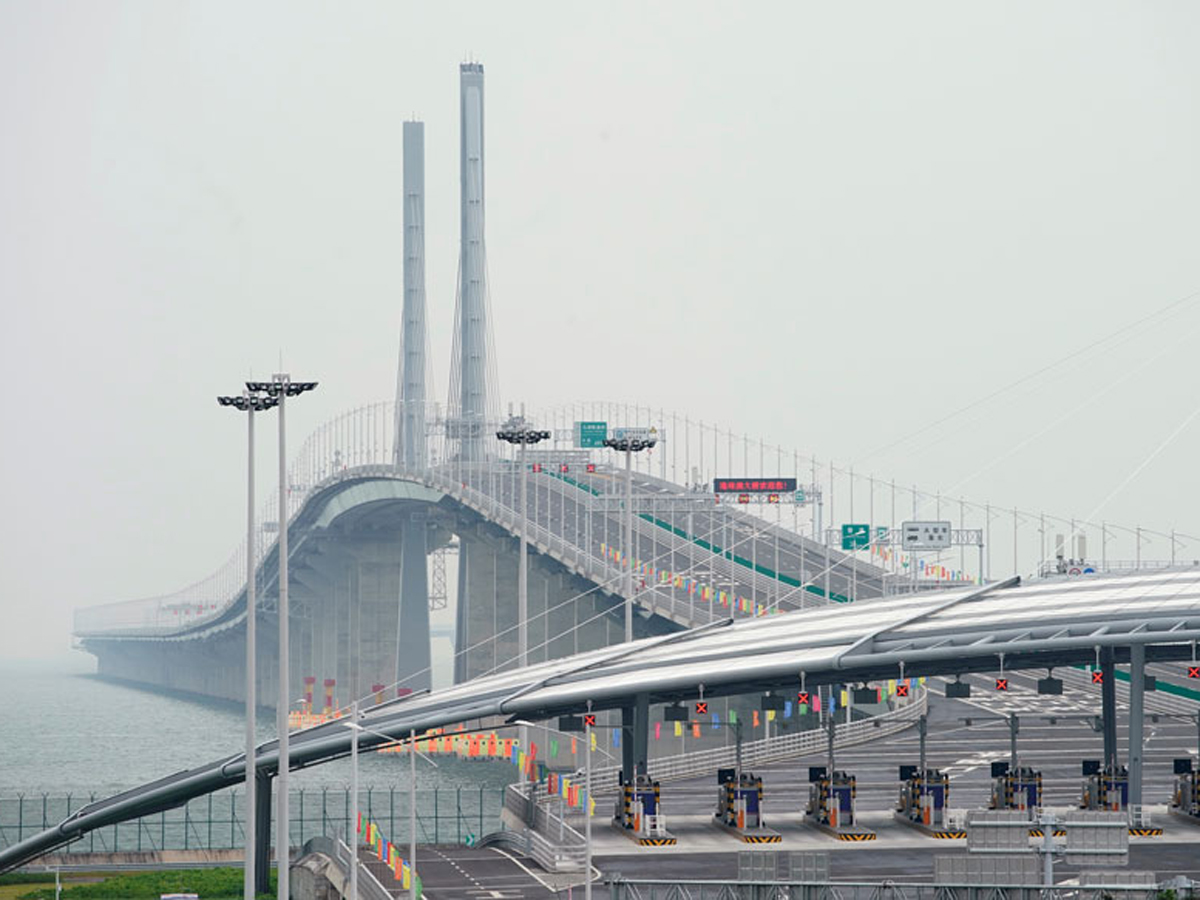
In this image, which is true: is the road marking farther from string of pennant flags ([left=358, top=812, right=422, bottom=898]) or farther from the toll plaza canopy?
the toll plaza canopy

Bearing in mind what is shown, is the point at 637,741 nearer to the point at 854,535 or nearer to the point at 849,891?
the point at 849,891

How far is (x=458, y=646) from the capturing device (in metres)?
195

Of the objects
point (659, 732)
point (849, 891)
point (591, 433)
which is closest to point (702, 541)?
point (591, 433)

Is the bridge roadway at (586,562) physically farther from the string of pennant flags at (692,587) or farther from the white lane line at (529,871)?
the white lane line at (529,871)

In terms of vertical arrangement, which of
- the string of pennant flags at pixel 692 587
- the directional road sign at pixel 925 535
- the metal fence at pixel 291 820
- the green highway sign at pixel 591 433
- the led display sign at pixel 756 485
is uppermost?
the green highway sign at pixel 591 433

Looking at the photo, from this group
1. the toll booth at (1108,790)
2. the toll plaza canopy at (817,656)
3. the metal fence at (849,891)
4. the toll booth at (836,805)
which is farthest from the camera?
the toll booth at (1108,790)

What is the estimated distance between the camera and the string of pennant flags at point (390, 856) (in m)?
64.6

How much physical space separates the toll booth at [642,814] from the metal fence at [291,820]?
1494 centimetres

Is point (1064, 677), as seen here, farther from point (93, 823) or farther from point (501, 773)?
point (93, 823)

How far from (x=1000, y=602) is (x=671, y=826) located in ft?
49.8

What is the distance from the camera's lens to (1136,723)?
75562 mm

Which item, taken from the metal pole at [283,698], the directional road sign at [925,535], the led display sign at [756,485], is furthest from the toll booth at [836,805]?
the led display sign at [756,485]

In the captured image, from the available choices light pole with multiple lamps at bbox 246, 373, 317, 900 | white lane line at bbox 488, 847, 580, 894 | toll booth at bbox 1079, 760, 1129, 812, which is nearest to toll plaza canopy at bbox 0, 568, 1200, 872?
toll booth at bbox 1079, 760, 1129, 812

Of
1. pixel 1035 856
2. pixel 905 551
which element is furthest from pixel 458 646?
pixel 1035 856
